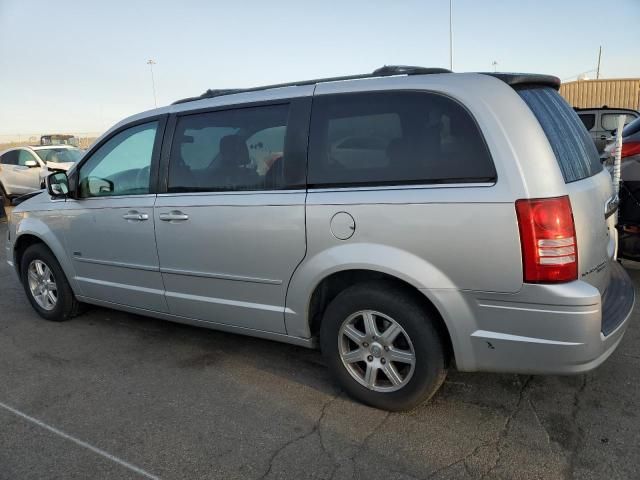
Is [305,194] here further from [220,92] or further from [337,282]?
[220,92]

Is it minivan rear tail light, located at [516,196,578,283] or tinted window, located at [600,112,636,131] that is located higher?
tinted window, located at [600,112,636,131]

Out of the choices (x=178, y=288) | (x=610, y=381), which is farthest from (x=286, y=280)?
(x=610, y=381)

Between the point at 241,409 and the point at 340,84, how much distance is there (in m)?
1.98

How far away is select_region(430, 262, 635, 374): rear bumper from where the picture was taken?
7.70 ft

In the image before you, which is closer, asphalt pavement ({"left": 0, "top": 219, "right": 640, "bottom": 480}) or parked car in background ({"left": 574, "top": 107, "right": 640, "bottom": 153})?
asphalt pavement ({"left": 0, "top": 219, "right": 640, "bottom": 480})

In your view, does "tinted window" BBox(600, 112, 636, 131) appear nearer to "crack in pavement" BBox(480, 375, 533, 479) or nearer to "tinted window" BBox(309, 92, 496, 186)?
"crack in pavement" BBox(480, 375, 533, 479)

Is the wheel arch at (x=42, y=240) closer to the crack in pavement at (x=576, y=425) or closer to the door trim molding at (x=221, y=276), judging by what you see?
the door trim molding at (x=221, y=276)

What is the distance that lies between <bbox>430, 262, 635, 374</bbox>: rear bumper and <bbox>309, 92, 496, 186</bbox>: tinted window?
1.97 feet

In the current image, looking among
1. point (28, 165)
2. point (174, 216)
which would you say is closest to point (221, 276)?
point (174, 216)

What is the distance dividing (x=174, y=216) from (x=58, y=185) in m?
1.39

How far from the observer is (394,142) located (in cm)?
271

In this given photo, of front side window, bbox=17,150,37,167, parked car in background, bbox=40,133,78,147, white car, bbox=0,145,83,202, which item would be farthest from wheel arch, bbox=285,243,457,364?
parked car in background, bbox=40,133,78,147

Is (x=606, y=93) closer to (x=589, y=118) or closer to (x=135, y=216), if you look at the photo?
(x=589, y=118)

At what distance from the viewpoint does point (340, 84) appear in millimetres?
2953
